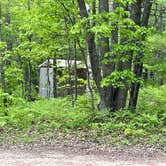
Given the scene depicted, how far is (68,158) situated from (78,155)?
0.36 m

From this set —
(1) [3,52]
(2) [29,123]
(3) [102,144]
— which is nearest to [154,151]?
(3) [102,144]

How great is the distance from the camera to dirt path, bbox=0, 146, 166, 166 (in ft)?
22.6

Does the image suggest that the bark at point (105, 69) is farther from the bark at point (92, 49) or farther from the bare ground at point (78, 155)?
the bare ground at point (78, 155)

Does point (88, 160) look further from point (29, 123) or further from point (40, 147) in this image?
point (29, 123)

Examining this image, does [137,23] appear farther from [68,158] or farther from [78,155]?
[68,158]

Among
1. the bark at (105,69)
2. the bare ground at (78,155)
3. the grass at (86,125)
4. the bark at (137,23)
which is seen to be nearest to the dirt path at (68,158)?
the bare ground at (78,155)

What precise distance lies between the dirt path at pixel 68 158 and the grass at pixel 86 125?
102 centimetres

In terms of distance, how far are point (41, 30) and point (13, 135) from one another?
12.6 ft

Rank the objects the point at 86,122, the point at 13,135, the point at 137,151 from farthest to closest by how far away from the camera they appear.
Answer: the point at 86,122, the point at 13,135, the point at 137,151

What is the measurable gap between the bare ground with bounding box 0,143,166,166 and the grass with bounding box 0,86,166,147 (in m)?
0.60

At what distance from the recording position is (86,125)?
34.1 ft

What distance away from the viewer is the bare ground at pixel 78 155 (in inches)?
273

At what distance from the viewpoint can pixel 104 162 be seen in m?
6.98

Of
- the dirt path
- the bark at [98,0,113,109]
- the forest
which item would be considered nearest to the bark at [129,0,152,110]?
the forest
